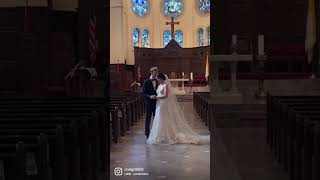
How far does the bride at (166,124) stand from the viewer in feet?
26.5

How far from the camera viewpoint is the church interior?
13.3 feet

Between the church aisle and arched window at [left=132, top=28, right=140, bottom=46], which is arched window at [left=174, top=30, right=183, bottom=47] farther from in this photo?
the church aisle

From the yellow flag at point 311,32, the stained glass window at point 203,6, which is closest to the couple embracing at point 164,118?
the yellow flag at point 311,32

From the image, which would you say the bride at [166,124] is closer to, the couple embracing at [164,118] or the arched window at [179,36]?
the couple embracing at [164,118]

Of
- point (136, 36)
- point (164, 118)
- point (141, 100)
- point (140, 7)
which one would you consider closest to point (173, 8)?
point (140, 7)

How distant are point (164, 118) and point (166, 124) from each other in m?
0.12

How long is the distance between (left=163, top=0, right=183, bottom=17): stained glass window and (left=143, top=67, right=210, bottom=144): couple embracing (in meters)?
16.8

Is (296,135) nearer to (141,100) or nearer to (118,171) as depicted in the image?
(118,171)

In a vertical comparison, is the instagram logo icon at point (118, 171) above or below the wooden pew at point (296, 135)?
below

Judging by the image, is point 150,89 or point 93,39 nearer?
point 150,89

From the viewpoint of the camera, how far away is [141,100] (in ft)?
42.7

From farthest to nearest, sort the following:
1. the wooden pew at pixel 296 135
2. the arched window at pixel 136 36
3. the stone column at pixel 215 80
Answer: the arched window at pixel 136 36 → the stone column at pixel 215 80 → the wooden pew at pixel 296 135

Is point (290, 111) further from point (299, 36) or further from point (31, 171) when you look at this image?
point (299, 36)

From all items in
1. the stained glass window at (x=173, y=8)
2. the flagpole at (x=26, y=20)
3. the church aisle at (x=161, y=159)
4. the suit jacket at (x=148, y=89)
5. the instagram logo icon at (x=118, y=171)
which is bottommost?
the church aisle at (x=161, y=159)
